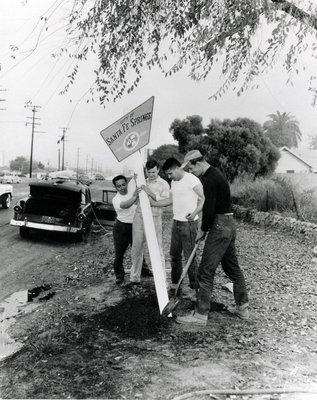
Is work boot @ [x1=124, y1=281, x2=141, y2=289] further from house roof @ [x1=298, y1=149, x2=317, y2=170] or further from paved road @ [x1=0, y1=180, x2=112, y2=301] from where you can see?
house roof @ [x1=298, y1=149, x2=317, y2=170]

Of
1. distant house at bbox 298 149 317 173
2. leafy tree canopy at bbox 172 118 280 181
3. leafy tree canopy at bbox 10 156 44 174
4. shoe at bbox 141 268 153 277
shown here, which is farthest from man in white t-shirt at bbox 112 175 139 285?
leafy tree canopy at bbox 10 156 44 174

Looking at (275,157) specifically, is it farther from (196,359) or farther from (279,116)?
(279,116)

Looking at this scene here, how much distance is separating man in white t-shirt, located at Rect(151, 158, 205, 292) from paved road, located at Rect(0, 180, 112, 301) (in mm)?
2947

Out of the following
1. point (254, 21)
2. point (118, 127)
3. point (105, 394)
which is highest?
point (254, 21)

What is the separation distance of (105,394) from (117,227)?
334 cm

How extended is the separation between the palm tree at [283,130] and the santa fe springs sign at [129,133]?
55106 millimetres

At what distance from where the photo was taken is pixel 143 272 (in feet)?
21.9

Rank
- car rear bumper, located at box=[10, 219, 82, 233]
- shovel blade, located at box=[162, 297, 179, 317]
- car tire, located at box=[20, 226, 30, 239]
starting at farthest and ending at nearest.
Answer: car tire, located at box=[20, 226, 30, 239]
car rear bumper, located at box=[10, 219, 82, 233]
shovel blade, located at box=[162, 297, 179, 317]

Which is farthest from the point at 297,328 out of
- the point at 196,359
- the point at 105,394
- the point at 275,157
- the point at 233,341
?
the point at 275,157

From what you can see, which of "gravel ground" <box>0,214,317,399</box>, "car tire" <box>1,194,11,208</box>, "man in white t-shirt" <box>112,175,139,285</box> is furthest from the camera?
"car tire" <box>1,194,11,208</box>

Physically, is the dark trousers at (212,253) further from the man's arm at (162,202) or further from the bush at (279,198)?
the bush at (279,198)

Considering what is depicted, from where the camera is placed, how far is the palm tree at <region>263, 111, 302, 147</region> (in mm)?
58531

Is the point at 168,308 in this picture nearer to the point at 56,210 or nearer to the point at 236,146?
the point at 56,210

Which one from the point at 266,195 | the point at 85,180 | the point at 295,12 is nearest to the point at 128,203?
the point at 295,12
